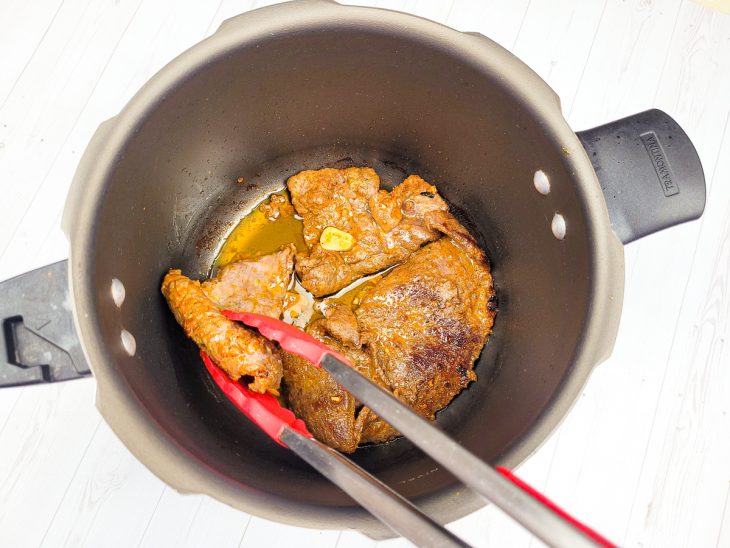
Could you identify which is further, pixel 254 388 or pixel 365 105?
pixel 365 105

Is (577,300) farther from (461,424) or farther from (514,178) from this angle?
(461,424)

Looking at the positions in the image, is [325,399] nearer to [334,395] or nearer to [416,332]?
[334,395]

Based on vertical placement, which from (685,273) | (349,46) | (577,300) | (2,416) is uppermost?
(349,46)

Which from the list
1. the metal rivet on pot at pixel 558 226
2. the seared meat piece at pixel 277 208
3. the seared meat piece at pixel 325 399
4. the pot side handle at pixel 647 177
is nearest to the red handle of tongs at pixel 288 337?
the seared meat piece at pixel 325 399

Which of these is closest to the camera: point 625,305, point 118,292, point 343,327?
point 118,292

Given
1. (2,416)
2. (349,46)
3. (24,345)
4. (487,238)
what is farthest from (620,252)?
(2,416)

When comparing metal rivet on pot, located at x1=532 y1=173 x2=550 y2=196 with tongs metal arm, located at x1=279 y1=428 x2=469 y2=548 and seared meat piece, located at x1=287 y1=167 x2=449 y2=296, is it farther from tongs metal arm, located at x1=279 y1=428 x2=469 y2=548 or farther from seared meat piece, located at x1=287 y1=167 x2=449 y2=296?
tongs metal arm, located at x1=279 y1=428 x2=469 y2=548

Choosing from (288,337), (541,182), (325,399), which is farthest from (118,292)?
(541,182)
